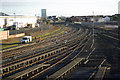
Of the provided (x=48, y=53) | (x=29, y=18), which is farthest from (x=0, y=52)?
(x=29, y=18)

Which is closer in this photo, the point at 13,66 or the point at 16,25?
the point at 13,66

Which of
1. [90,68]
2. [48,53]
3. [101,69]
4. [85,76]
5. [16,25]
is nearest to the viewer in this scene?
[85,76]

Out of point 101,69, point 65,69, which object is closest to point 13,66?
point 65,69

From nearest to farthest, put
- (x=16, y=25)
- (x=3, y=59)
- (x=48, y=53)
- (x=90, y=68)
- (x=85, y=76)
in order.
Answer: (x=85, y=76), (x=90, y=68), (x=3, y=59), (x=48, y=53), (x=16, y=25)

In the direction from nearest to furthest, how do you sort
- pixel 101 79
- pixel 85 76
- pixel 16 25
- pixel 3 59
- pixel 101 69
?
pixel 101 79 < pixel 85 76 < pixel 101 69 < pixel 3 59 < pixel 16 25

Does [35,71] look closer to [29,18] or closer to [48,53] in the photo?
[48,53]

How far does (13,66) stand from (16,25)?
119 feet

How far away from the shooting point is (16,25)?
173ft

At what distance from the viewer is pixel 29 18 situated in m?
69.1

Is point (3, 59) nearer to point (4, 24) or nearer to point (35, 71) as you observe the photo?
point (35, 71)

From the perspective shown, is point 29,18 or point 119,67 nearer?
point 119,67

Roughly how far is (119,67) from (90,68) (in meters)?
2.88

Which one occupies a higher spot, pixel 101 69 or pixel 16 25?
pixel 16 25

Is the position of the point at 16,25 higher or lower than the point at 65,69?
higher
